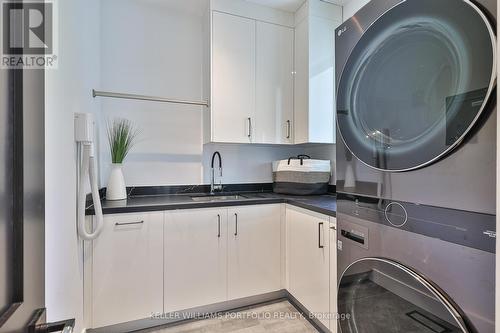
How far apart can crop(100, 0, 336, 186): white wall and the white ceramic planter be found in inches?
7.2

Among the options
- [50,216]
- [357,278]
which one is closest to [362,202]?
[357,278]

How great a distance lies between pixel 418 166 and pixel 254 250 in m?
1.47

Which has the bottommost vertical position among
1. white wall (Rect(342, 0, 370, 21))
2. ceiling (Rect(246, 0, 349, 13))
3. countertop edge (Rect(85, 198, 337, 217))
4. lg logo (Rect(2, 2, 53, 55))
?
countertop edge (Rect(85, 198, 337, 217))

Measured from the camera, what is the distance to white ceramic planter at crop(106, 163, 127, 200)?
74.7 inches

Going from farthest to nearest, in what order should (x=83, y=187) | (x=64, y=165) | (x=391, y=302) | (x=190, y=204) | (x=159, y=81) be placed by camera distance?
1. (x=159, y=81)
2. (x=190, y=204)
3. (x=83, y=187)
4. (x=64, y=165)
5. (x=391, y=302)

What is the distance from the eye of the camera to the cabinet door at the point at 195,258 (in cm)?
174

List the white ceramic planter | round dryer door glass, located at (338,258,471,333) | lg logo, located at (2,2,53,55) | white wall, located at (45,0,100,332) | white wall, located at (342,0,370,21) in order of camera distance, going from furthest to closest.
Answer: white wall, located at (342,0,370,21) < the white ceramic planter < white wall, located at (45,0,100,332) < round dryer door glass, located at (338,258,471,333) < lg logo, located at (2,2,53,55)

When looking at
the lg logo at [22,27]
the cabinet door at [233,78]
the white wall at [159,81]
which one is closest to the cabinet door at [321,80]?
the cabinet door at [233,78]

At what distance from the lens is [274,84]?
2277 mm

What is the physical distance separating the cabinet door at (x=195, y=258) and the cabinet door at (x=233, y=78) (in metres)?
0.70

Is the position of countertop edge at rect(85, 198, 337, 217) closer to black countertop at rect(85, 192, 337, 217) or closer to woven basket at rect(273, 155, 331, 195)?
black countertop at rect(85, 192, 337, 217)

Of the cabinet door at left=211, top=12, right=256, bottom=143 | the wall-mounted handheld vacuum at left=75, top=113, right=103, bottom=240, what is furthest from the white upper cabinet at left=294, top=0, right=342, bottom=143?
the wall-mounted handheld vacuum at left=75, top=113, right=103, bottom=240

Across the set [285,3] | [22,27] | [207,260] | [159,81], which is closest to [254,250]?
[207,260]

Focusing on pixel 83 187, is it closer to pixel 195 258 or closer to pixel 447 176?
pixel 195 258
